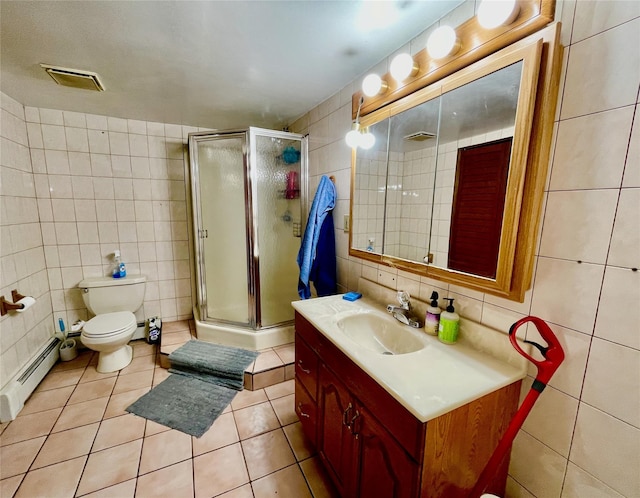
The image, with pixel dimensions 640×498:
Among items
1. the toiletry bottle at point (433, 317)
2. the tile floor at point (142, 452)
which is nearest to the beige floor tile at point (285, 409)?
the tile floor at point (142, 452)

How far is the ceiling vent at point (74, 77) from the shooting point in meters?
1.52

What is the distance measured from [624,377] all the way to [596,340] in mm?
101

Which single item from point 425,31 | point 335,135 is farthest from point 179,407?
point 425,31

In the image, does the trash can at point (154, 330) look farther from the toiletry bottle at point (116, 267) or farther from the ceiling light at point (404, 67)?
the ceiling light at point (404, 67)

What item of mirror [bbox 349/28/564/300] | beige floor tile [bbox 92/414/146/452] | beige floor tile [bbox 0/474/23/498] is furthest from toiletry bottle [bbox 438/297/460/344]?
beige floor tile [bbox 0/474/23/498]

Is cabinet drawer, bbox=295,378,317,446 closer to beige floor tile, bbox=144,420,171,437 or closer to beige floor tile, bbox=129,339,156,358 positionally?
beige floor tile, bbox=144,420,171,437

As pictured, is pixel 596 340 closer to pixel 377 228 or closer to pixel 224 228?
pixel 377 228

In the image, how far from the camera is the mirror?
0.88m

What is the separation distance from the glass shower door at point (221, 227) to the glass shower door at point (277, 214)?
0.14 meters

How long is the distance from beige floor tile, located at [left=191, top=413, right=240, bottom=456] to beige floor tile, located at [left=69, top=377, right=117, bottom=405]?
0.89 metres

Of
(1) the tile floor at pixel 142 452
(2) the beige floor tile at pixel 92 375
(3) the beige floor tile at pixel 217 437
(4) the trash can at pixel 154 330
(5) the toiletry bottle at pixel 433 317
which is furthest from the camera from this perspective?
(4) the trash can at pixel 154 330

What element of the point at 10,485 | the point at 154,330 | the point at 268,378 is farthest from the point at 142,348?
the point at 268,378

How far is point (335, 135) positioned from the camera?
186cm

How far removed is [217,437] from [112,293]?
62.6 inches
